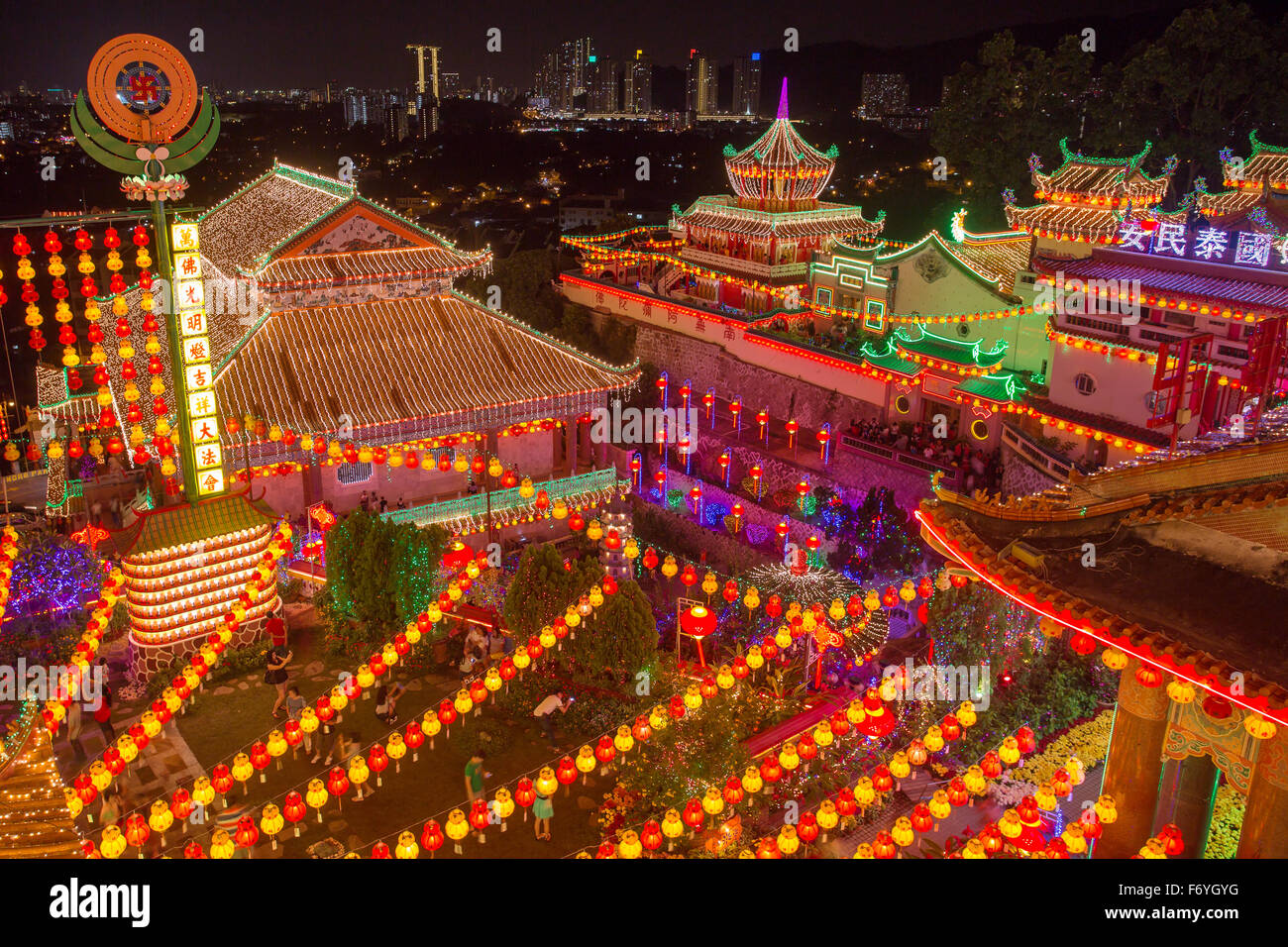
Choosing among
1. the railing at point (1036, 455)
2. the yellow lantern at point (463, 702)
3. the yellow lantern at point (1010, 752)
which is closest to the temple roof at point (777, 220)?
the railing at point (1036, 455)

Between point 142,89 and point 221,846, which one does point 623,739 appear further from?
point 142,89

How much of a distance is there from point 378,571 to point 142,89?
765 centimetres

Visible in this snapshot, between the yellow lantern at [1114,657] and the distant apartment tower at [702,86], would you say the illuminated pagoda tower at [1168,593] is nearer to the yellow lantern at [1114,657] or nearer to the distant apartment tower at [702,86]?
the yellow lantern at [1114,657]

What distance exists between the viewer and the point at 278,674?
47.9 feet

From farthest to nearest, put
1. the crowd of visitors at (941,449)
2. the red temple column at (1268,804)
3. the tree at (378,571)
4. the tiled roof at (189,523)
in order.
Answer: the crowd of visitors at (941,449) → the tree at (378,571) → the tiled roof at (189,523) → the red temple column at (1268,804)

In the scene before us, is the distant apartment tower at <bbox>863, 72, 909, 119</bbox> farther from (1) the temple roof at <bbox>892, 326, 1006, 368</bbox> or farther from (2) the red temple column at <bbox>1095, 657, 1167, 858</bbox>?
(2) the red temple column at <bbox>1095, 657, 1167, 858</bbox>

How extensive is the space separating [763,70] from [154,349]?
72921mm

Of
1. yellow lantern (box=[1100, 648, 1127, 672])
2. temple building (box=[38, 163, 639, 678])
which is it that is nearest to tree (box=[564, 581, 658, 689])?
temple building (box=[38, 163, 639, 678])

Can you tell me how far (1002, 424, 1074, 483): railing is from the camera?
63.1ft

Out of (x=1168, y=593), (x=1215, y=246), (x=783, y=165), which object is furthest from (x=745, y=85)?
(x=1168, y=593)

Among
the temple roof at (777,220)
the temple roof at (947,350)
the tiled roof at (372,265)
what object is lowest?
the temple roof at (947,350)

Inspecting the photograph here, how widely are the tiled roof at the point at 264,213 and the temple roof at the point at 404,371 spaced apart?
2.22m

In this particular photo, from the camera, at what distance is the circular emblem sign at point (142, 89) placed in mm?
13109

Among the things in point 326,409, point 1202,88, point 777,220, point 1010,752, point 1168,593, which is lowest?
point 1010,752
